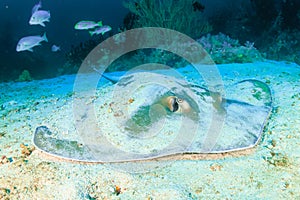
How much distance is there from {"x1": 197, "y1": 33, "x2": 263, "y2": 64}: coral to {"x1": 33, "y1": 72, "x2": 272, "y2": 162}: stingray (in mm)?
4535

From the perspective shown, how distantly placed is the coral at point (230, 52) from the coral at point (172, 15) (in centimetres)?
222

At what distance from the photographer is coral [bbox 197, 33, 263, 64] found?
7902 millimetres

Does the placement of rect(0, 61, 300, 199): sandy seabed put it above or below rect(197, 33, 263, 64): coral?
below

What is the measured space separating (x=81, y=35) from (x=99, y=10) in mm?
31304

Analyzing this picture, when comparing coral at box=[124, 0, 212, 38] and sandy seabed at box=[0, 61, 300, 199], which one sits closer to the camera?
sandy seabed at box=[0, 61, 300, 199]

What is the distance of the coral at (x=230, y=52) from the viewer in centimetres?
790

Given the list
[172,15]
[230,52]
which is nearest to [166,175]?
A: [230,52]

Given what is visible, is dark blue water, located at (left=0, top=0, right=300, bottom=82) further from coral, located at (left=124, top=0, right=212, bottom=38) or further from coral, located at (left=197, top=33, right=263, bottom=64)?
coral, located at (left=197, top=33, right=263, bottom=64)

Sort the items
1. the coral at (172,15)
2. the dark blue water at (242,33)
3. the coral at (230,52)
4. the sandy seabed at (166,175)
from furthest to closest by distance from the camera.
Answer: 1. the dark blue water at (242,33)
2. the coral at (172,15)
3. the coral at (230,52)
4. the sandy seabed at (166,175)

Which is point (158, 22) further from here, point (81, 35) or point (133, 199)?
point (81, 35)

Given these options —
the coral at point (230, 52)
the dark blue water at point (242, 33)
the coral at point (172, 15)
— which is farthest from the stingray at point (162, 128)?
the dark blue water at point (242, 33)

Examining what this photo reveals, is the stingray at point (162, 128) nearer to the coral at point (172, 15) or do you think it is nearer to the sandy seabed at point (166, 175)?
the sandy seabed at point (166, 175)

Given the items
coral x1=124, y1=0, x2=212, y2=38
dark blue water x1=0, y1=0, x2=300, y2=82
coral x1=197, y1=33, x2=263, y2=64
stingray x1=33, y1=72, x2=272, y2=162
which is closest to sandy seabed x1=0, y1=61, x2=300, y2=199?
stingray x1=33, y1=72, x2=272, y2=162

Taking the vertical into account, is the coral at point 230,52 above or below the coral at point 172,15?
below
